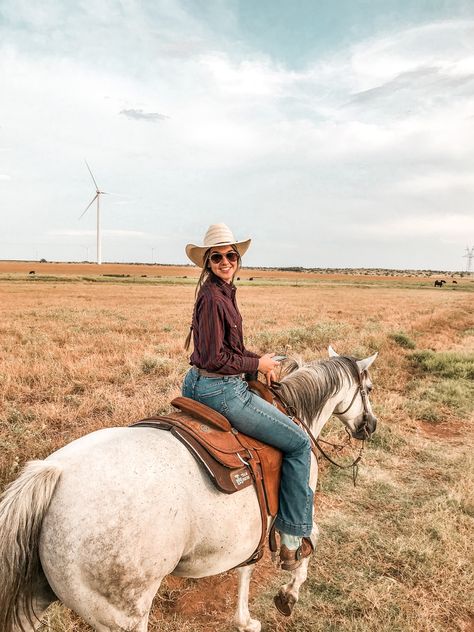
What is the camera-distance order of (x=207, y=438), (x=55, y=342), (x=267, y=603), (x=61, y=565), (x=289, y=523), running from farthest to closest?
(x=55, y=342), (x=267, y=603), (x=289, y=523), (x=207, y=438), (x=61, y=565)

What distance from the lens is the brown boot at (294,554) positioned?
3637 millimetres

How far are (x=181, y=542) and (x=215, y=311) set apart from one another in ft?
5.24

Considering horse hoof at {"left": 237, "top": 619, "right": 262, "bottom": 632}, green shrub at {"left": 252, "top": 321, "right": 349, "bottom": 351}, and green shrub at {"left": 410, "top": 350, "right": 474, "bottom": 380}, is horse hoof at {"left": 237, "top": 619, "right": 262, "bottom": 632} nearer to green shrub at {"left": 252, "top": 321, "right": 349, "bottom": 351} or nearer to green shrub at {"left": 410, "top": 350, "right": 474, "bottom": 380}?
green shrub at {"left": 410, "top": 350, "right": 474, "bottom": 380}

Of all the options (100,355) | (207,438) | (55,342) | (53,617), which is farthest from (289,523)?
(55,342)

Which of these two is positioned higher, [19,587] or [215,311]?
[215,311]

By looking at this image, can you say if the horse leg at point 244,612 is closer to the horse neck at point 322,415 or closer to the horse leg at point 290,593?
the horse leg at point 290,593

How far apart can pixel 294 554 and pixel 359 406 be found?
2.03 metres

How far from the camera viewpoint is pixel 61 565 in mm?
2289

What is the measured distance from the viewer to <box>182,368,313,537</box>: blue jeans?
3232 mm

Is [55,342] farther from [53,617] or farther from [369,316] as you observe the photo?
[369,316]

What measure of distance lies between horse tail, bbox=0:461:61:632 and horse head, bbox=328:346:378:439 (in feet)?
11.5

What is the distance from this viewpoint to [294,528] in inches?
138

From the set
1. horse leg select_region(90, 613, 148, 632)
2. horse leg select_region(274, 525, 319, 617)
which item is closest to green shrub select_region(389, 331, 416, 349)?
horse leg select_region(274, 525, 319, 617)

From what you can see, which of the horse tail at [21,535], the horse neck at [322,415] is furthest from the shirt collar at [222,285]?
the horse neck at [322,415]
